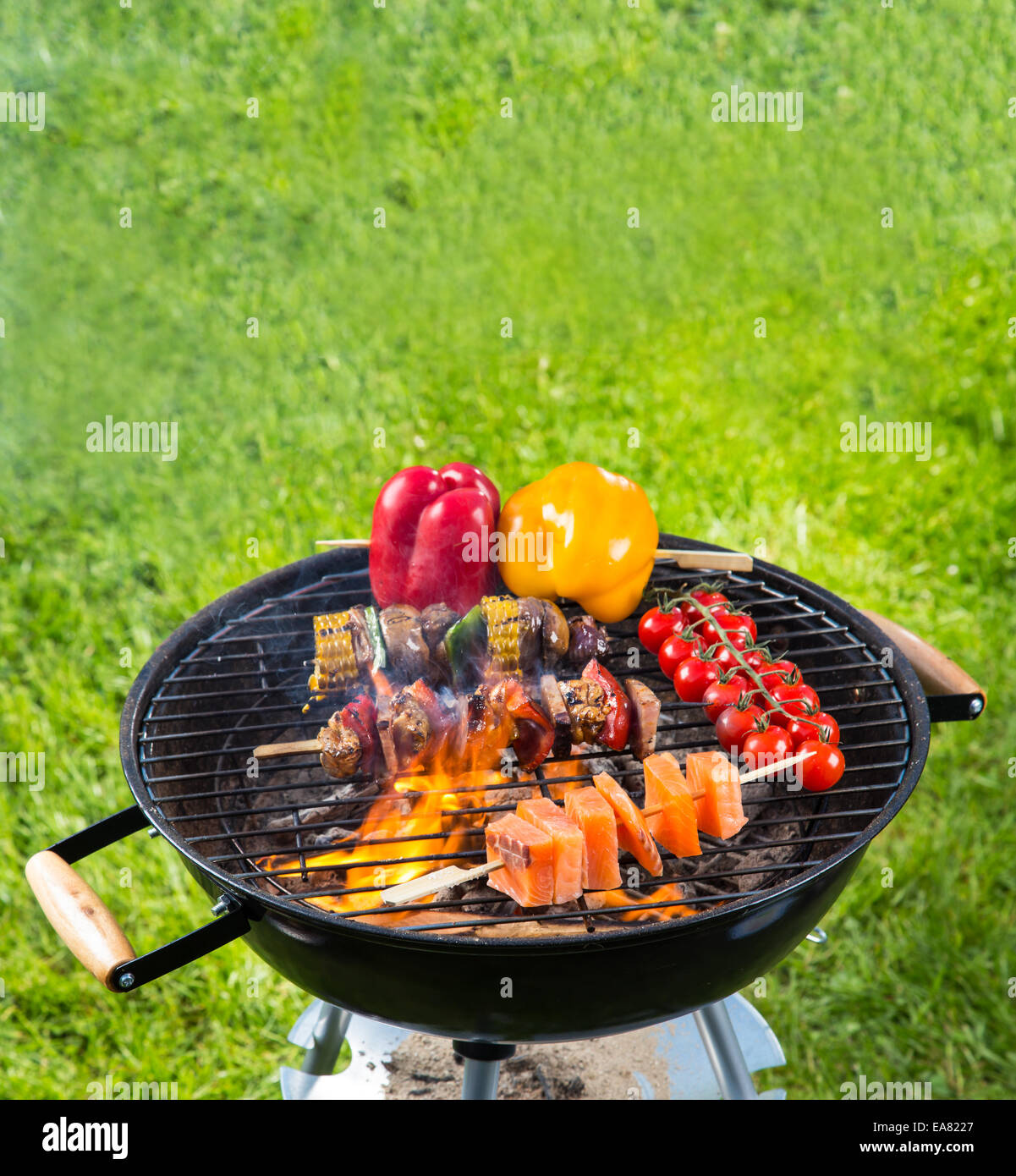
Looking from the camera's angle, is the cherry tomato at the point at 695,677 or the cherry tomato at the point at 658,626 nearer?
the cherry tomato at the point at 695,677

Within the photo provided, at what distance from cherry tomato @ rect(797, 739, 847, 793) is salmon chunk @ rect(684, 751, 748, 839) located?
174 millimetres

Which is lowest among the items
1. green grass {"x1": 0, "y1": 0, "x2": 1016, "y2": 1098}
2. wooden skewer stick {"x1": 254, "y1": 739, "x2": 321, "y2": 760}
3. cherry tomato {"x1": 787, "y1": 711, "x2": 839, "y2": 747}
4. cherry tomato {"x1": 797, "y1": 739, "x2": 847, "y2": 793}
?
cherry tomato {"x1": 797, "y1": 739, "x2": 847, "y2": 793}

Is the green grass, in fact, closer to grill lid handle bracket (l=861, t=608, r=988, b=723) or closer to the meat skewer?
grill lid handle bracket (l=861, t=608, r=988, b=723)

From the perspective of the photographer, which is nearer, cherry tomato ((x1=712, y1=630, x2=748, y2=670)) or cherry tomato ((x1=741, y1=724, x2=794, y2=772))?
cherry tomato ((x1=741, y1=724, x2=794, y2=772))

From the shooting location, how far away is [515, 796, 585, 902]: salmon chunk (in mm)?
2307

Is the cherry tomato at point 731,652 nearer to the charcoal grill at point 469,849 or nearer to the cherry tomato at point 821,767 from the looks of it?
the charcoal grill at point 469,849

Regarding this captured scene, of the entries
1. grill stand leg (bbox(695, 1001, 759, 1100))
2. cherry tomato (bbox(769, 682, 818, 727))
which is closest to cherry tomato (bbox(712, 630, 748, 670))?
cherry tomato (bbox(769, 682, 818, 727))

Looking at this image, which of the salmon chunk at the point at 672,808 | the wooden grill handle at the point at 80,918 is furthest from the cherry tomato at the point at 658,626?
the wooden grill handle at the point at 80,918

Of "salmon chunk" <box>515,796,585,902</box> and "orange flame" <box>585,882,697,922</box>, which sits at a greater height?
"salmon chunk" <box>515,796,585,902</box>

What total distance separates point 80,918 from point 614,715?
47.6 inches

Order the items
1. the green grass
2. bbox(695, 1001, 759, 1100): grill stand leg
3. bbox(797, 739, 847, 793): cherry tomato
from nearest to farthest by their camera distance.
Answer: bbox(797, 739, 847, 793): cherry tomato < bbox(695, 1001, 759, 1100): grill stand leg < the green grass

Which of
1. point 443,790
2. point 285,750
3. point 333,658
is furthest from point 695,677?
point 285,750

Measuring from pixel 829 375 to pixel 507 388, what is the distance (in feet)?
5.73

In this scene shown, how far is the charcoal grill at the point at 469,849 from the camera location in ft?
7.06
